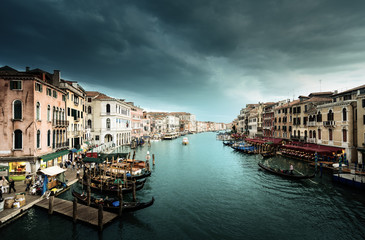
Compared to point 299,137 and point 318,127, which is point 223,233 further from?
point 299,137

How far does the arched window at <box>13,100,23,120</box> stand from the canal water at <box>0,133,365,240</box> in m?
9.18

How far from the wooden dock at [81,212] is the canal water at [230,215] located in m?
0.42

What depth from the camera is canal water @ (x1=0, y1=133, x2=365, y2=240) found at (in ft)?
42.0

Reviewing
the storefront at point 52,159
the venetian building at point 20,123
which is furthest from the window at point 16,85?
the storefront at point 52,159

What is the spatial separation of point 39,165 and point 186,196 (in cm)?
1551

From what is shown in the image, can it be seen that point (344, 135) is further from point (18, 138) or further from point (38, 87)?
point (18, 138)

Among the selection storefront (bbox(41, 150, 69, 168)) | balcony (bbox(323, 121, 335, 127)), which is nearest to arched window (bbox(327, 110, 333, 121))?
balcony (bbox(323, 121, 335, 127))

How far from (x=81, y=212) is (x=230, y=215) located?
445 inches

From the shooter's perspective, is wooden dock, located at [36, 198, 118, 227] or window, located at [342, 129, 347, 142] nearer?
wooden dock, located at [36, 198, 118, 227]

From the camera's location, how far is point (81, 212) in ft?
47.4

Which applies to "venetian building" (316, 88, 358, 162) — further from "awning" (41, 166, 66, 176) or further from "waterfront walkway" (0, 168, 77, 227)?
"awning" (41, 166, 66, 176)

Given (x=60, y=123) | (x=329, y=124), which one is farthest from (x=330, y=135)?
(x=60, y=123)

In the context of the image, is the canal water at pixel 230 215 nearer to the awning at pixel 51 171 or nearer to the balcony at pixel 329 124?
the awning at pixel 51 171

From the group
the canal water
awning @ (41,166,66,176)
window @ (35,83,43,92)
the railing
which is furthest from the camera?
the railing
